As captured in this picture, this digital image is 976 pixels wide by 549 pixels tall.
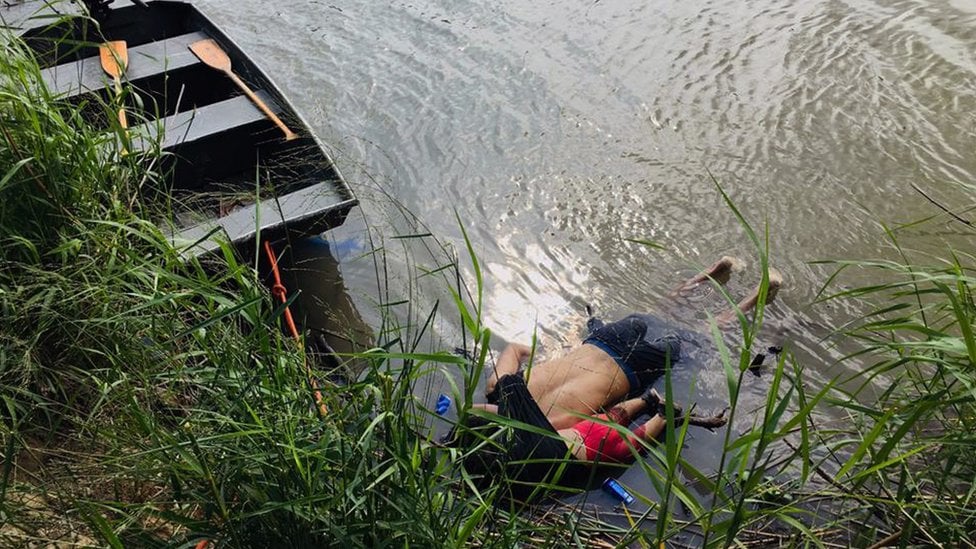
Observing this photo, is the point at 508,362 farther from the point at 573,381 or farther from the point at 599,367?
the point at 599,367

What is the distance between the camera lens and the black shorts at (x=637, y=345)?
4219 mm

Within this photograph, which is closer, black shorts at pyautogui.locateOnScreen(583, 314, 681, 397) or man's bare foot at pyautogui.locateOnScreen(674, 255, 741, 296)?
black shorts at pyautogui.locateOnScreen(583, 314, 681, 397)

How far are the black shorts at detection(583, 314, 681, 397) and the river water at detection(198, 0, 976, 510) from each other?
0.85 feet

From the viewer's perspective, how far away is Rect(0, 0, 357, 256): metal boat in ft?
12.9

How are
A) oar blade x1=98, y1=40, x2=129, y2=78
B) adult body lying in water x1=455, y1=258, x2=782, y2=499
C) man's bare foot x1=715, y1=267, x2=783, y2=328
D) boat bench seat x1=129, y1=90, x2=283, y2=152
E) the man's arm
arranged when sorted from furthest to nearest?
oar blade x1=98, y1=40, x2=129, y2=78
boat bench seat x1=129, y1=90, x2=283, y2=152
man's bare foot x1=715, y1=267, x2=783, y2=328
the man's arm
adult body lying in water x1=455, y1=258, x2=782, y2=499

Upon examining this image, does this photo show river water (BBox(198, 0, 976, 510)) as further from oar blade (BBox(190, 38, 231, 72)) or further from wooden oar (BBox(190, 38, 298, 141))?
oar blade (BBox(190, 38, 231, 72))

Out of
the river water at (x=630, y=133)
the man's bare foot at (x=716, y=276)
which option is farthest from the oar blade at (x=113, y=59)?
the man's bare foot at (x=716, y=276)

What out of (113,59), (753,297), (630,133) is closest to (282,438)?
(753,297)

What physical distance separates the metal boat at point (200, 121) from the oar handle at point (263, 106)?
41 mm

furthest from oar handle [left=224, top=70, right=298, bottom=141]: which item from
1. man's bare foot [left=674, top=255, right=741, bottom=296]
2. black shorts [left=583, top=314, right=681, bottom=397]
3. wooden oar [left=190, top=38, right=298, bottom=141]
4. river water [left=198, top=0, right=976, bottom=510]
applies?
man's bare foot [left=674, top=255, right=741, bottom=296]

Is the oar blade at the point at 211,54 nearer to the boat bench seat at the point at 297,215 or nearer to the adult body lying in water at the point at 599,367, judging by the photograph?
the boat bench seat at the point at 297,215

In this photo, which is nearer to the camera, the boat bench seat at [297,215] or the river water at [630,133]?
the boat bench seat at [297,215]

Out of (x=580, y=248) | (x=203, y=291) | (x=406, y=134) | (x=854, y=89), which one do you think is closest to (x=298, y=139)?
(x=406, y=134)

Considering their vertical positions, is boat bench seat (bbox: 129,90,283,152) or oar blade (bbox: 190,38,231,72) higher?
oar blade (bbox: 190,38,231,72)
